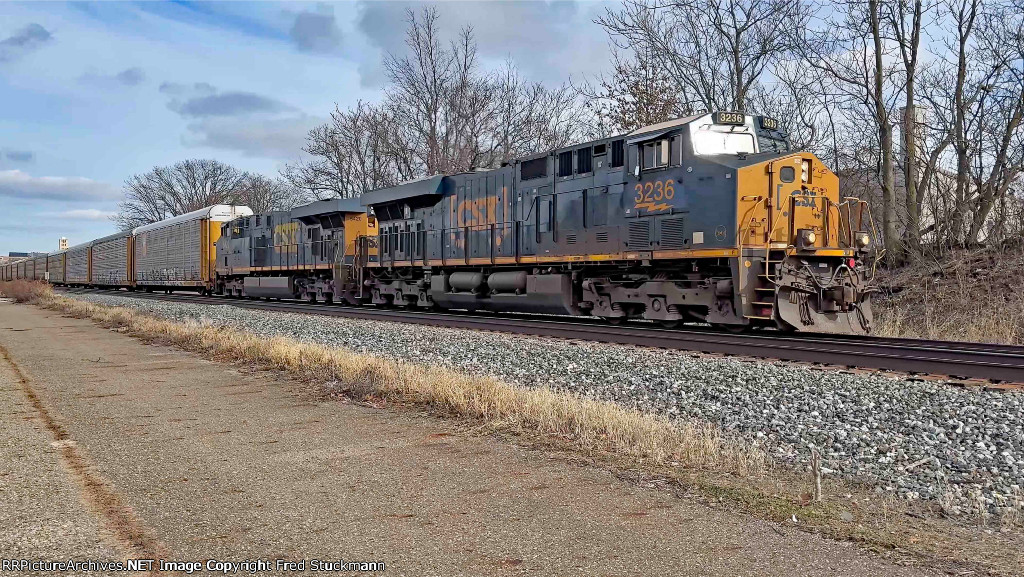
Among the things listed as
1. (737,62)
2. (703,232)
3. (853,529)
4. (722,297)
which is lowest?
(853,529)

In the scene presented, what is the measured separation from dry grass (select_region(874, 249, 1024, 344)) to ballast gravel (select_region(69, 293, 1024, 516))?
21.0 feet

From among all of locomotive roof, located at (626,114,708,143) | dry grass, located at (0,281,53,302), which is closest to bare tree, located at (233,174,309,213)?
dry grass, located at (0,281,53,302)

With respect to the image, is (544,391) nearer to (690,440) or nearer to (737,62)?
(690,440)

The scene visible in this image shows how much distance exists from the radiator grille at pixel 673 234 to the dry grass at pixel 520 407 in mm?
5964

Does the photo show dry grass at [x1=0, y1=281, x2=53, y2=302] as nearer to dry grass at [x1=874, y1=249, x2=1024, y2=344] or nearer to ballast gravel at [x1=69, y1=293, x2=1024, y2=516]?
ballast gravel at [x1=69, y1=293, x2=1024, y2=516]

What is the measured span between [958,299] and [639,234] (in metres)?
6.92

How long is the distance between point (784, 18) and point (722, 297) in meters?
13.1

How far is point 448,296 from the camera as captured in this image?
19516mm

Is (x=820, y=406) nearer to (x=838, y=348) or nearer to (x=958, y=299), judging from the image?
(x=838, y=348)

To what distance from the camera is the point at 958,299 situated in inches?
606

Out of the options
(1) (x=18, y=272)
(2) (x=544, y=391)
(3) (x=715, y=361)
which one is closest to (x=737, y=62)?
(3) (x=715, y=361)

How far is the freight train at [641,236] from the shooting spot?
1234 cm

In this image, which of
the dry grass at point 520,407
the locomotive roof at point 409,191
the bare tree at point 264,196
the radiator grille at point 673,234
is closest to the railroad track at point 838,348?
the radiator grille at point 673,234

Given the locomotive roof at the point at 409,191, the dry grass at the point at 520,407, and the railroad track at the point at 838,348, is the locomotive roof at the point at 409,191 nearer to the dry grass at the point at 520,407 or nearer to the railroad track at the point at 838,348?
the railroad track at the point at 838,348
